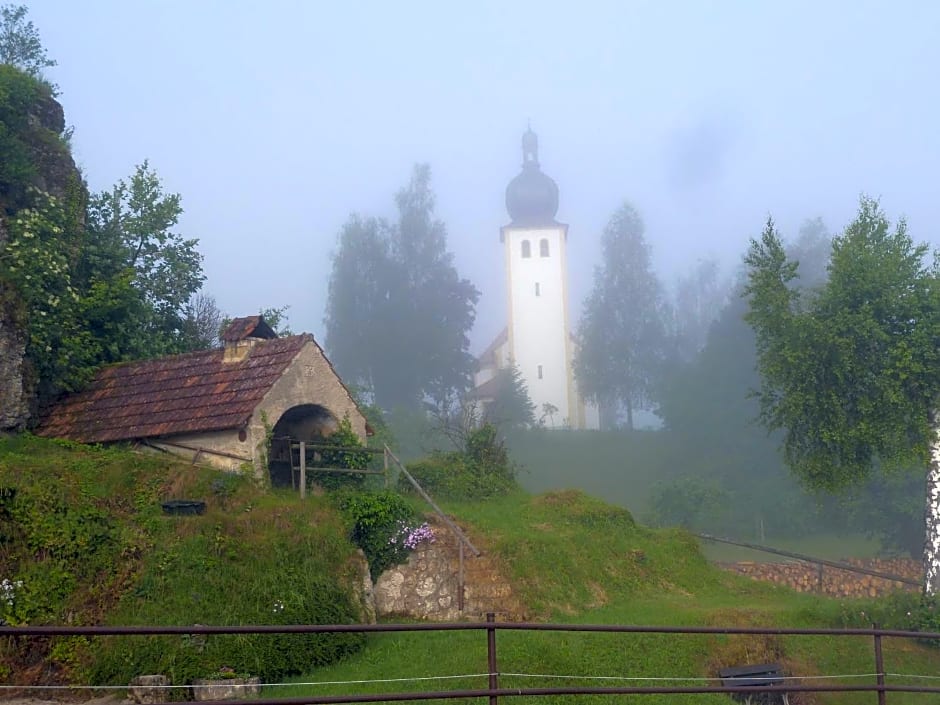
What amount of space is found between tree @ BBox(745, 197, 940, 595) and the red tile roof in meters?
11.1

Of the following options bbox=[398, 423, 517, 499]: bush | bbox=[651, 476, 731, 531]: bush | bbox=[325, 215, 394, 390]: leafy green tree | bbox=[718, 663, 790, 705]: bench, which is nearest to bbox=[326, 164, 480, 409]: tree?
bbox=[325, 215, 394, 390]: leafy green tree

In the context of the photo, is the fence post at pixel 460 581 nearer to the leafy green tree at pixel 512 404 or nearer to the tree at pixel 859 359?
the tree at pixel 859 359

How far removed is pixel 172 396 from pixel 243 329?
2.22 metres

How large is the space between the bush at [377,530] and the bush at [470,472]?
4183mm

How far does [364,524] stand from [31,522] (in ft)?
21.2

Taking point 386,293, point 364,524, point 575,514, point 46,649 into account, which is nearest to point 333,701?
point 46,649

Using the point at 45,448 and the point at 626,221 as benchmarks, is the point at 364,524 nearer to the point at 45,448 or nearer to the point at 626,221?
the point at 45,448

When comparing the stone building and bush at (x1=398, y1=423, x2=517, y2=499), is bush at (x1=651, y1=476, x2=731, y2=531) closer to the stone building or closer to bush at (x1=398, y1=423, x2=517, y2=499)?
bush at (x1=398, y1=423, x2=517, y2=499)

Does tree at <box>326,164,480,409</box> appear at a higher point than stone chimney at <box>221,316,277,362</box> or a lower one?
higher

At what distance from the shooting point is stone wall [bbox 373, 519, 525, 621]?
21.0 m

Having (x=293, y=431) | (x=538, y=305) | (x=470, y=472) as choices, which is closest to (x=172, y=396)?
(x=293, y=431)

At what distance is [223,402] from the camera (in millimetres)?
22453

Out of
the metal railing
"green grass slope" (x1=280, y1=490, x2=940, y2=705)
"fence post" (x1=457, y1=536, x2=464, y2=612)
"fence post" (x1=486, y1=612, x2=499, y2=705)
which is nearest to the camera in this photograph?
"fence post" (x1=486, y1=612, x2=499, y2=705)

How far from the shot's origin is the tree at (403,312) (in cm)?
6625
